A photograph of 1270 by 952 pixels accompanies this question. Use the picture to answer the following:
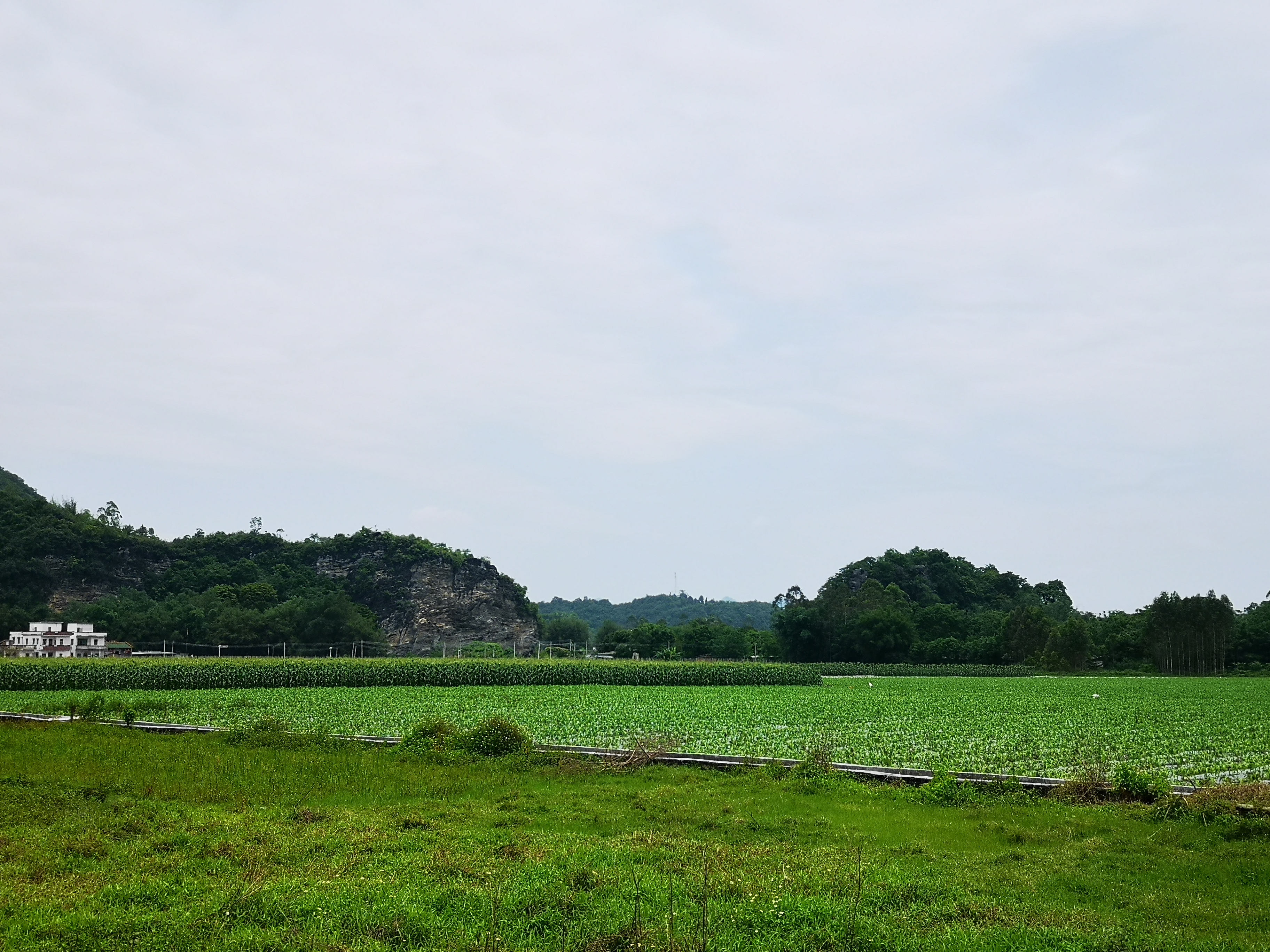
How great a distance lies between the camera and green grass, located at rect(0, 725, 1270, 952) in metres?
7.21

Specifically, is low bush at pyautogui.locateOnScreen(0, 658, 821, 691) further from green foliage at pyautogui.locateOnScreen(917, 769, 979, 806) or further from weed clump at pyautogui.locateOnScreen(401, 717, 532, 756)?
green foliage at pyautogui.locateOnScreen(917, 769, 979, 806)

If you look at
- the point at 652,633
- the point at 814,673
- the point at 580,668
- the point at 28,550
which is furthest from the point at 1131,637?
the point at 28,550

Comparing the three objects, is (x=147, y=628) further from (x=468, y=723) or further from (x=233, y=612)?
(x=468, y=723)

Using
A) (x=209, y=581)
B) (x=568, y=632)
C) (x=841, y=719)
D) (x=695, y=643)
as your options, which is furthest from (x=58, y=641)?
(x=568, y=632)

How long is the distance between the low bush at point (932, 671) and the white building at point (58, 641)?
64130 millimetres

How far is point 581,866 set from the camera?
352 inches

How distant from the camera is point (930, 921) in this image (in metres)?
7.73

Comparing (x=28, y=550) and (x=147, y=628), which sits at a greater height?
(x=28, y=550)

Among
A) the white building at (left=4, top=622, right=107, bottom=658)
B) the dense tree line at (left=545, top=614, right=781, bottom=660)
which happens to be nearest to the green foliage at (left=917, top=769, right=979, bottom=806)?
the white building at (left=4, top=622, right=107, bottom=658)

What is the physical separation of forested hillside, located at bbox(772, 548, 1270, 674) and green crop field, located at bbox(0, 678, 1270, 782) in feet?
143

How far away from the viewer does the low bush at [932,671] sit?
3135 inches

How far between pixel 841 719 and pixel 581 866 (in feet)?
70.9

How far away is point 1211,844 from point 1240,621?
101556 millimetres

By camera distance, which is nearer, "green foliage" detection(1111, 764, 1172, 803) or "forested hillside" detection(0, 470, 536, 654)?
"green foliage" detection(1111, 764, 1172, 803)
